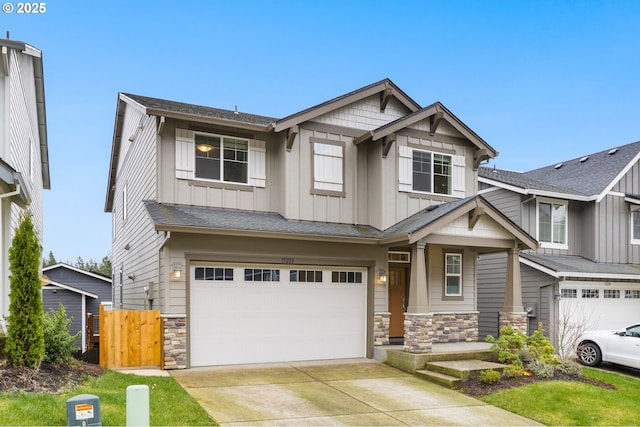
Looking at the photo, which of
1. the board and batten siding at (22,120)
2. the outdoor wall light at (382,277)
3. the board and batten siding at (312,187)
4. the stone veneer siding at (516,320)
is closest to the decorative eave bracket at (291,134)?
the board and batten siding at (312,187)

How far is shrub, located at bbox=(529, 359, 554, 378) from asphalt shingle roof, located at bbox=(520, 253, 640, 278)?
16.4ft

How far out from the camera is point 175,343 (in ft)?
35.6

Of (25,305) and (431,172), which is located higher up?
(431,172)

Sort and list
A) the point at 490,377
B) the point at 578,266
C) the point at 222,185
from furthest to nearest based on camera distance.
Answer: the point at 578,266 → the point at 222,185 → the point at 490,377

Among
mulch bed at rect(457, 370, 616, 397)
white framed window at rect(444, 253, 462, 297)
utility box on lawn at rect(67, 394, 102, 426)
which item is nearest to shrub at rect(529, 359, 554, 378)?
mulch bed at rect(457, 370, 616, 397)

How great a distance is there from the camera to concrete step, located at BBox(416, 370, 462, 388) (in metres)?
10.3

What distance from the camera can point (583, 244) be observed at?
18047 millimetres

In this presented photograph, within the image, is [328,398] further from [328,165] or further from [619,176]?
[619,176]

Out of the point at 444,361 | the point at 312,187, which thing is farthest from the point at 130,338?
the point at 444,361

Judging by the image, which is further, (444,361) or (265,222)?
(265,222)

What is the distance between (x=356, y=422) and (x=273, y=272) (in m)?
5.08

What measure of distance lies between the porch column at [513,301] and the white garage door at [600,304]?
3343 millimetres

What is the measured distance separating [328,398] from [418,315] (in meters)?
3.36

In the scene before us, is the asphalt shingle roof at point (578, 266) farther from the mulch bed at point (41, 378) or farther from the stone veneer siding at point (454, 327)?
the mulch bed at point (41, 378)
